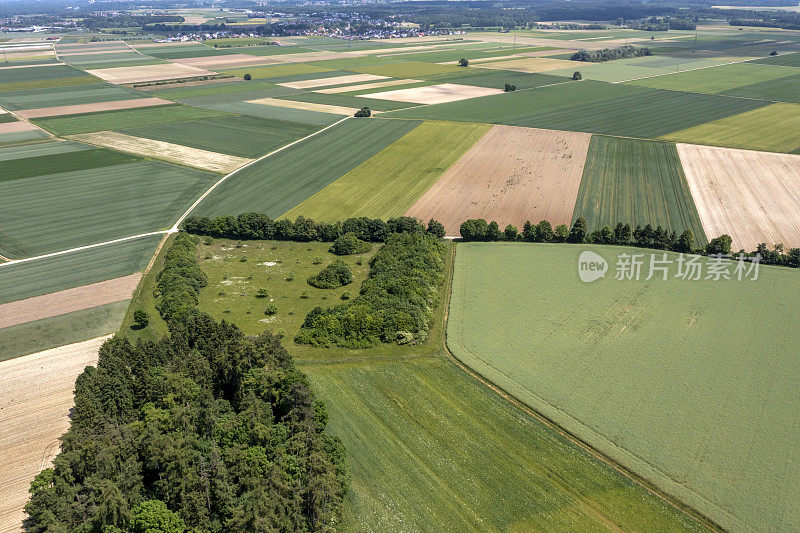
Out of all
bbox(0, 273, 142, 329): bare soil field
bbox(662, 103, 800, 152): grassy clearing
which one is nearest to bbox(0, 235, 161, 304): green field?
bbox(0, 273, 142, 329): bare soil field

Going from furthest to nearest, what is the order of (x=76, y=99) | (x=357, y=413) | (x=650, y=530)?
(x=76, y=99)
(x=357, y=413)
(x=650, y=530)

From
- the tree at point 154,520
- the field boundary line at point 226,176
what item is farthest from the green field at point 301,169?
the tree at point 154,520

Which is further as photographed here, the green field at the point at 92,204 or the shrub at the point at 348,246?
the green field at the point at 92,204

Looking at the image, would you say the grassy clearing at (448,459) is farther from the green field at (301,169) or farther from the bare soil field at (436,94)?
the bare soil field at (436,94)

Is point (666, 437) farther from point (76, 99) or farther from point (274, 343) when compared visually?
point (76, 99)

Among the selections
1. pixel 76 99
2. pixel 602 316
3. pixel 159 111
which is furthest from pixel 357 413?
pixel 76 99

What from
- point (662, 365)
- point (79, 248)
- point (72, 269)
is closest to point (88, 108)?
point (79, 248)
